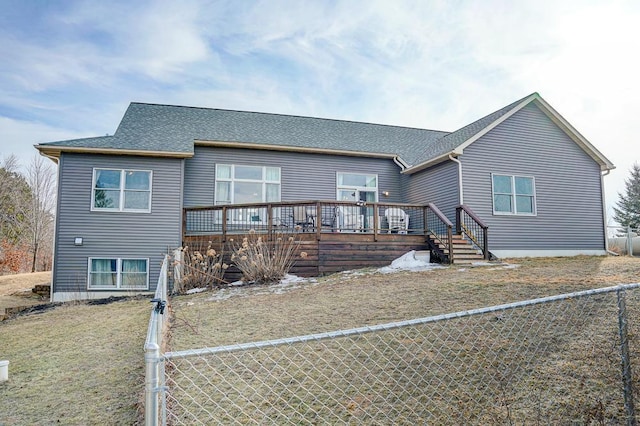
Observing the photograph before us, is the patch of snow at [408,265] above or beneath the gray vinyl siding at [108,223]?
beneath

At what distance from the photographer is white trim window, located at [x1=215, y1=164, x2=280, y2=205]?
514 inches

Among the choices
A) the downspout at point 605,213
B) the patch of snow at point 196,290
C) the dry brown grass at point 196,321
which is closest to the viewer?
the dry brown grass at point 196,321

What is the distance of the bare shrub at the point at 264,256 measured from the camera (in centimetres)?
984

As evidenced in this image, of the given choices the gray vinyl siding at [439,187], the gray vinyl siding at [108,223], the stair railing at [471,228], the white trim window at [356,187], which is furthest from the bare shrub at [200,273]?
the gray vinyl siding at [439,187]

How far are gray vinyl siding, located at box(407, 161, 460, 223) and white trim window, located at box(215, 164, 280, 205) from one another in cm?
485

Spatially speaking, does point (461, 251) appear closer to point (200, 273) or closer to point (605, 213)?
point (605, 213)

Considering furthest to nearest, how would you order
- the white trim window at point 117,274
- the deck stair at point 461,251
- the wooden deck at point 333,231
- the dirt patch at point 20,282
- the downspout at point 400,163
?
1. the dirt patch at point 20,282
2. the downspout at point 400,163
3. the white trim window at point 117,274
4. the deck stair at point 461,251
5. the wooden deck at point 333,231

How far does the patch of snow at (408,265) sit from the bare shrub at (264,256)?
2186 mm

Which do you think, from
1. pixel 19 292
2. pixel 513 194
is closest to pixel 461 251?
pixel 513 194

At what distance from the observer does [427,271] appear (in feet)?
31.0

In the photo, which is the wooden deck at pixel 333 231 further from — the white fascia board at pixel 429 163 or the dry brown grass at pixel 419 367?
the dry brown grass at pixel 419 367

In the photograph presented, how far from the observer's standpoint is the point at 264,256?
33.1 ft

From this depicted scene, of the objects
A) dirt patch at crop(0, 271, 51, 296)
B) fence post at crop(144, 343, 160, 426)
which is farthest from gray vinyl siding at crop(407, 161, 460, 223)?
dirt patch at crop(0, 271, 51, 296)

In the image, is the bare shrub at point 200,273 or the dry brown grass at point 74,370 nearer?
the dry brown grass at point 74,370
